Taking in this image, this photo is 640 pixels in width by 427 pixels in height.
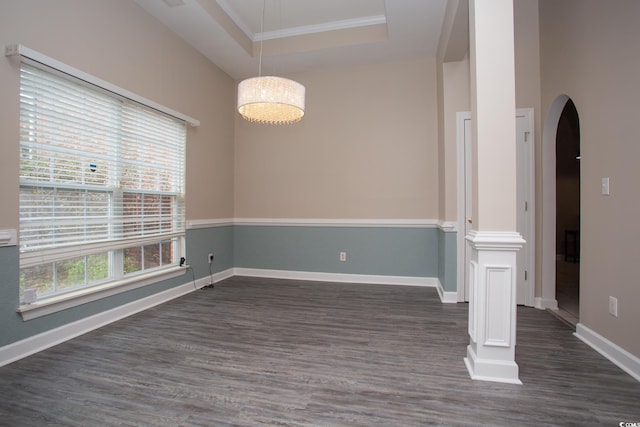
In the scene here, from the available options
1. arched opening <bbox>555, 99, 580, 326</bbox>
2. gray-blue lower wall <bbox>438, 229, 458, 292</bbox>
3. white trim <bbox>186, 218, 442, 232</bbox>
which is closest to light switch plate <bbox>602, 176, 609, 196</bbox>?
gray-blue lower wall <bbox>438, 229, 458, 292</bbox>

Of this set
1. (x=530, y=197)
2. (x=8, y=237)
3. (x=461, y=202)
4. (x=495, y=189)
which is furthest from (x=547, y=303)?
(x=8, y=237)

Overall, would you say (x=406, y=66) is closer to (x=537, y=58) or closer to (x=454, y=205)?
(x=537, y=58)

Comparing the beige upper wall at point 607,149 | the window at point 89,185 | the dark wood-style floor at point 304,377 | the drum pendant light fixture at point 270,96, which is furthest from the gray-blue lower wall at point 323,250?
the drum pendant light fixture at point 270,96

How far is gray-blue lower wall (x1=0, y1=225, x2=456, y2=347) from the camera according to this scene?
12.0ft

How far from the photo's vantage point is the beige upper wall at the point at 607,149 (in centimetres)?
188

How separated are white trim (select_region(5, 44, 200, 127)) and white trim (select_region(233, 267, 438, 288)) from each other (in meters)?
2.34

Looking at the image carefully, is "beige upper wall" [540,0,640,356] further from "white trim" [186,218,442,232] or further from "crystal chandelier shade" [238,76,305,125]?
"crystal chandelier shade" [238,76,305,125]

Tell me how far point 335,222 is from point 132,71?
2790 millimetres

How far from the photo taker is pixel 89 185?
2.53 metres

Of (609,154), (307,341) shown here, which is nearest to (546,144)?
(609,154)

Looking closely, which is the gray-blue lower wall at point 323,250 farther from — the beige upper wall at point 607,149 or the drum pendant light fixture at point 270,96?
the drum pendant light fixture at point 270,96

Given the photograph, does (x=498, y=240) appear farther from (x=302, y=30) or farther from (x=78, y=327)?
(x=302, y=30)

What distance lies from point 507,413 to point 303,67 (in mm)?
4193

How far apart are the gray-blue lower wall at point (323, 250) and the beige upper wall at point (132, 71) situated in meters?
0.46
